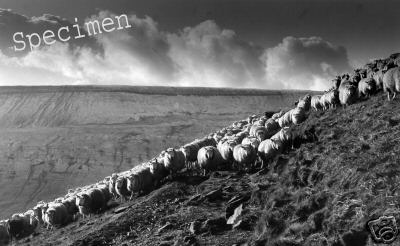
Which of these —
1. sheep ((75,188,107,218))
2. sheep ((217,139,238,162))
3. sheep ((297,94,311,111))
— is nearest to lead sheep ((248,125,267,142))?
sheep ((217,139,238,162))

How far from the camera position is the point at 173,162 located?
25531mm

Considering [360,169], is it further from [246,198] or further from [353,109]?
[353,109]

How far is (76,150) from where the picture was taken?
63.9 metres

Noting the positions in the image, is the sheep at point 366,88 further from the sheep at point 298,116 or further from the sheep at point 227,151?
the sheep at point 227,151

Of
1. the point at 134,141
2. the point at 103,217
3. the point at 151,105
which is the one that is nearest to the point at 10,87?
the point at 151,105

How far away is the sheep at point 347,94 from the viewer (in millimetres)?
21828

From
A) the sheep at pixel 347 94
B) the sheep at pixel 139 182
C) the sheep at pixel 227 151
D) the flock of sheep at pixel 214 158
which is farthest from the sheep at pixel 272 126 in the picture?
the sheep at pixel 139 182

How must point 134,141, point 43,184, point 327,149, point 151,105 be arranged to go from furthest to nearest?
point 151,105 → point 134,141 → point 43,184 → point 327,149

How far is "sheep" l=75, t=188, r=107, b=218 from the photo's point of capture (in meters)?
24.7

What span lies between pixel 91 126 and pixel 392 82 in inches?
2664

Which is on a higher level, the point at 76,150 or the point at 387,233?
the point at 76,150

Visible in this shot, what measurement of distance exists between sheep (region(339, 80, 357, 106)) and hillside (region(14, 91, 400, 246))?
598 millimetres

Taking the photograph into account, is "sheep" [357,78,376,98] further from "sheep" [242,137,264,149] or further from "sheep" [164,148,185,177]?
"sheep" [164,148,185,177]

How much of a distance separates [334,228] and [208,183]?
9748 mm
